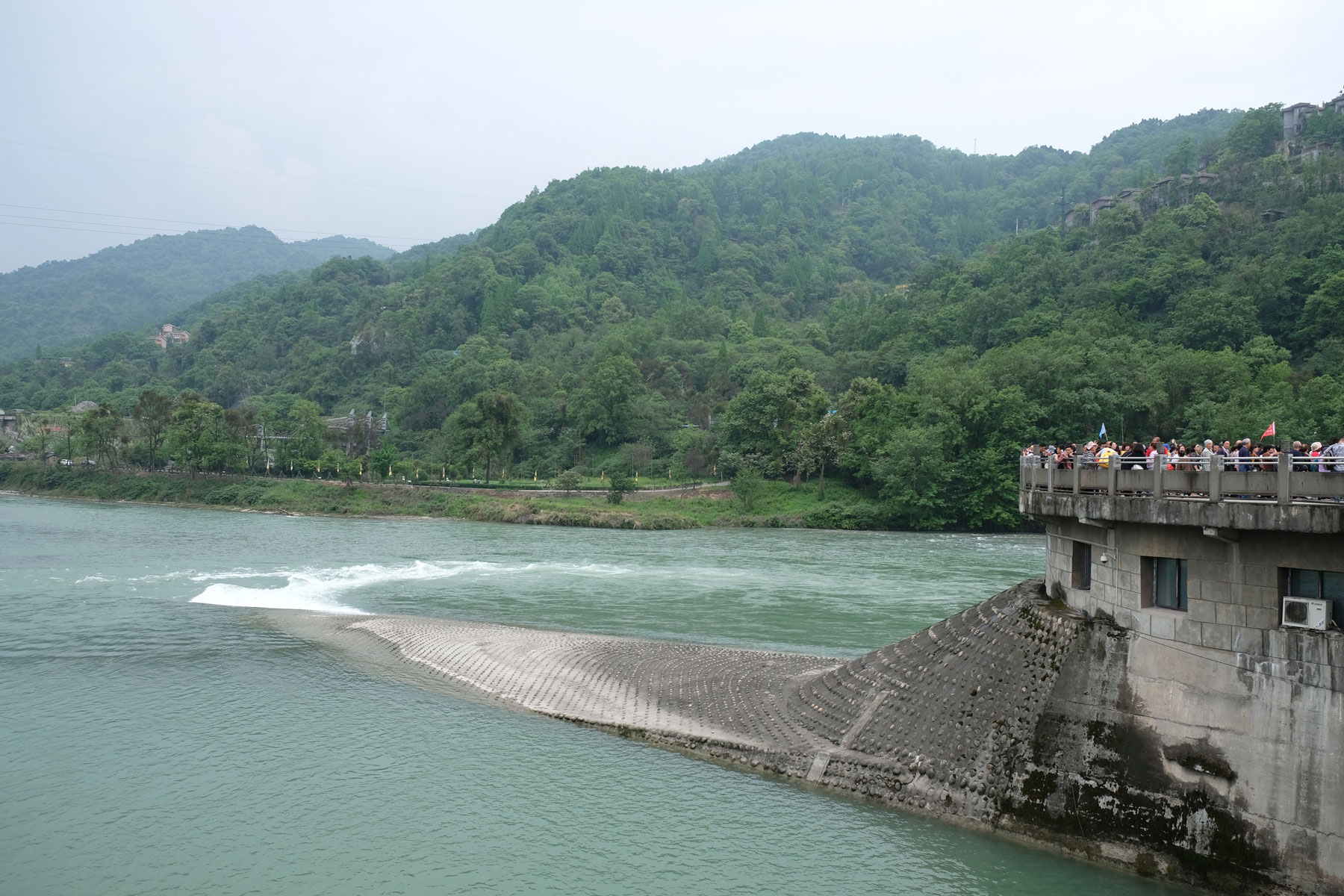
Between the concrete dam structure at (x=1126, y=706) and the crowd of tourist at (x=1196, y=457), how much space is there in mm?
407

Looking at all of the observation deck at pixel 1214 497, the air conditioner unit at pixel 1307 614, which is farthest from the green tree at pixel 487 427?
the air conditioner unit at pixel 1307 614

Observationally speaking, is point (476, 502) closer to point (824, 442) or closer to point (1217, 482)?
point (824, 442)

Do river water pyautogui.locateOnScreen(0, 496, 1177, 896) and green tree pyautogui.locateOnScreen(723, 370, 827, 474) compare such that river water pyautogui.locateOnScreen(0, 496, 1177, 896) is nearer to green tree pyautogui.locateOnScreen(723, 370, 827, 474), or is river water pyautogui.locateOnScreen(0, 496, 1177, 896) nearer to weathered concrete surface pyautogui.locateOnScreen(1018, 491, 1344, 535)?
weathered concrete surface pyautogui.locateOnScreen(1018, 491, 1344, 535)

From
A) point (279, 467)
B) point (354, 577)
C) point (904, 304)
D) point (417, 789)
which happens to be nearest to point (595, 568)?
point (354, 577)

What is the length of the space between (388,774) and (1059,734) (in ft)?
44.4

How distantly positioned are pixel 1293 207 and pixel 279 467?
108 metres

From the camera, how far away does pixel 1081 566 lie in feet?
57.9

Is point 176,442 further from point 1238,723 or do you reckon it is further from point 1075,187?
point 1075,187

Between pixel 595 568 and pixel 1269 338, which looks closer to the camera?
pixel 595 568

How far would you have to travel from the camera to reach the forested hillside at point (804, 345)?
7094 cm

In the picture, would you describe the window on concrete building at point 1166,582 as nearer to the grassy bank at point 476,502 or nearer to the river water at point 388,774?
the river water at point 388,774

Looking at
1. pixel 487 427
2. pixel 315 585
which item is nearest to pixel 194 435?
pixel 487 427

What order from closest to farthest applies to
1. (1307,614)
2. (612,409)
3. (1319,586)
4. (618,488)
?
(1307,614)
(1319,586)
(618,488)
(612,409)

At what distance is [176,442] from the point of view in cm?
8781
